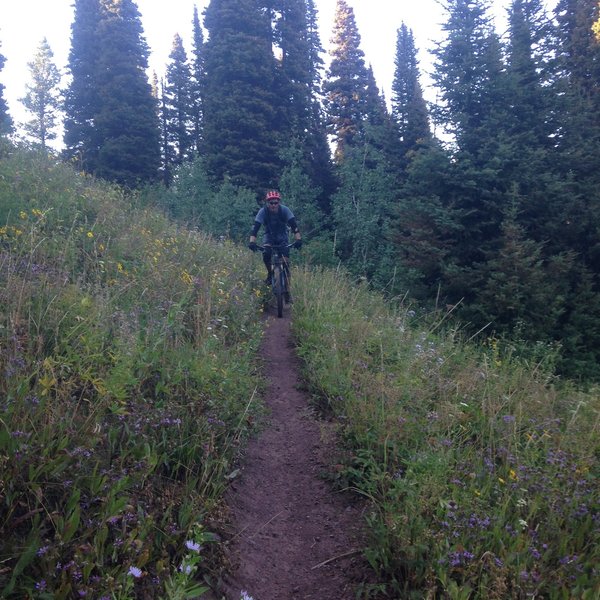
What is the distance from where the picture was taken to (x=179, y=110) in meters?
41.6

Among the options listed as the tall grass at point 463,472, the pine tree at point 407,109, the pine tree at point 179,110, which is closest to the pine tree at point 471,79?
the pine tree at point 407,109

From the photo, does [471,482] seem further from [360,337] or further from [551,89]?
[551,89]

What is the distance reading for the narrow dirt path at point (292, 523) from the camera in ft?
11.0

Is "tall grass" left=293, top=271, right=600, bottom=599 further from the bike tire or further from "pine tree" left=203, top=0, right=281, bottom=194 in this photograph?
"pine tree" left=203, top=0, right=281, bottom=194

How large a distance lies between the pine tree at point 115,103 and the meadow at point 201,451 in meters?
23.7

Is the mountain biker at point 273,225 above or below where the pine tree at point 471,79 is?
below

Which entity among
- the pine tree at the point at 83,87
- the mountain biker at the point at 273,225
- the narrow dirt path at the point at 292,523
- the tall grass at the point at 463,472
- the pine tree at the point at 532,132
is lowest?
the narrow dirt path at the point at 292,523

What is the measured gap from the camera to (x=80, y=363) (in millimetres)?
3846

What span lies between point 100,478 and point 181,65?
151 ft

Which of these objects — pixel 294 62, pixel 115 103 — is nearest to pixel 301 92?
pixel 294 62

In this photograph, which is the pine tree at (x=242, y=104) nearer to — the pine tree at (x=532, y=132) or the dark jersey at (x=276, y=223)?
the pine tree at (x=532, y=132)

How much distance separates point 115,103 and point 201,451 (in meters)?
28.5

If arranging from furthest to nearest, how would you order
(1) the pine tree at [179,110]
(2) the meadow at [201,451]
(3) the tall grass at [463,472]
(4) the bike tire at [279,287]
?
(1) the pine tree at [179,110]
(4) the bike tire at [279,287]
(3) the tall grass at [463,472]
(2) the meadow at [201,451]

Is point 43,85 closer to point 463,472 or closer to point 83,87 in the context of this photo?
point 83,87
